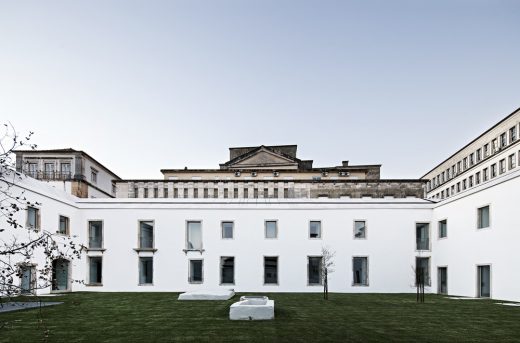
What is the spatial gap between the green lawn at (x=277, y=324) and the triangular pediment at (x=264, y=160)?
4329cm

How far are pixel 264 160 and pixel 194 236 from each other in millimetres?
31636

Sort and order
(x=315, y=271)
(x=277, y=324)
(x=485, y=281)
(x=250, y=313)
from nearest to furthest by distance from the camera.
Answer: (x=277, y=324) < (x=250, y=313) < (x=485, y=281) < (x=315, y=271)

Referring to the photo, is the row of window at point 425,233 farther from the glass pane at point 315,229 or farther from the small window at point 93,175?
the small window at point 93,175

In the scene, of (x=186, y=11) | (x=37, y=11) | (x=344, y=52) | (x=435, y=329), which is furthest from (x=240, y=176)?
(x=37, y=11)

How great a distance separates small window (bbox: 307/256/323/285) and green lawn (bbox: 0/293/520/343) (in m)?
11.9

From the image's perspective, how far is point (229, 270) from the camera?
32531 mm

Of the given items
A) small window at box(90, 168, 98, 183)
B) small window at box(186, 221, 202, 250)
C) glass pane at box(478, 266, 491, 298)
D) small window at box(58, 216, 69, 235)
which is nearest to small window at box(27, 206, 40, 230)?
small window at box(58, 216, 69, 235)

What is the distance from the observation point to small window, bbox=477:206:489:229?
2532cm

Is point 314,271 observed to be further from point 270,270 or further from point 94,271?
point 94,271

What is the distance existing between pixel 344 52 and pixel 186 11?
29.0 feet

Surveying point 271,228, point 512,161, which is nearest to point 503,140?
point 512,161

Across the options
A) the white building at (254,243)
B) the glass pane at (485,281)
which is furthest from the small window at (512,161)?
the glass pane at (485,281)

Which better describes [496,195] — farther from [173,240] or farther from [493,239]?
[173,240]

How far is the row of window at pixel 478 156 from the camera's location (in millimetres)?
53953
